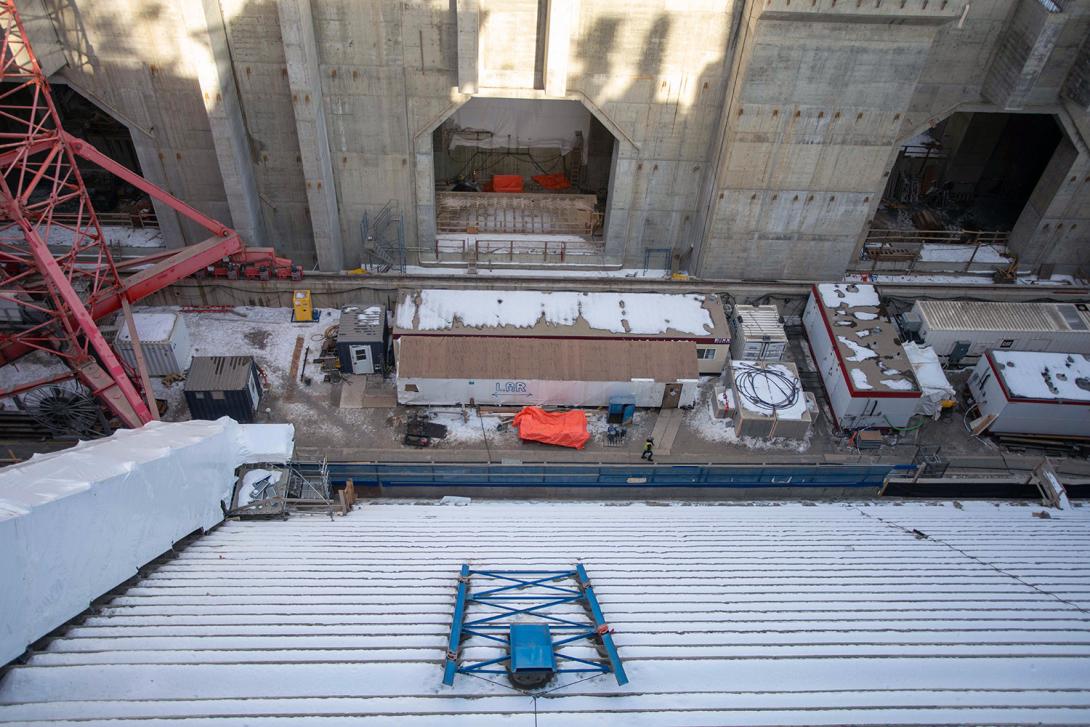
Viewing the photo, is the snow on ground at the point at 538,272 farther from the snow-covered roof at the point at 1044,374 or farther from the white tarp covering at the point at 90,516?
the white tarp covering at the point at 90,516

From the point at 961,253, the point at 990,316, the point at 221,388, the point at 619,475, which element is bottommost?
the point at 619,475

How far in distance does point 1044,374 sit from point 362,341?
26561 mm

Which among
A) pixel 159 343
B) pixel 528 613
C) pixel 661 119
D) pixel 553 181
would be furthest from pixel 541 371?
pixel 553 181

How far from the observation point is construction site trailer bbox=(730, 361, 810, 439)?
26.6m

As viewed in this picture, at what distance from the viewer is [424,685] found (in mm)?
11383

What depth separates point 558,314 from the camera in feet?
94.9

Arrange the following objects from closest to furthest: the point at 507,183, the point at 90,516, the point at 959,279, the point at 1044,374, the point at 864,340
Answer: the point at 90,516, the point at 1044,374, the point at 864,340, the point at 959,279, the point at 507,183

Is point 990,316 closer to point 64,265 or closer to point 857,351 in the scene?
point 857,351

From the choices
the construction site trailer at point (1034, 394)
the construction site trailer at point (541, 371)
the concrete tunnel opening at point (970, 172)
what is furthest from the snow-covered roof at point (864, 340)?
the concrete tunnel opening at point (970, 172)

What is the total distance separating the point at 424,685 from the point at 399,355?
659 inches

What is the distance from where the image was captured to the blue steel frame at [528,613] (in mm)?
11719

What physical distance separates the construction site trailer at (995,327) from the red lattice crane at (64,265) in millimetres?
29264

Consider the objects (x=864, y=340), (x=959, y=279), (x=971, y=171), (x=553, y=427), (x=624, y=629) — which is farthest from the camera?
(x=971, y=171)

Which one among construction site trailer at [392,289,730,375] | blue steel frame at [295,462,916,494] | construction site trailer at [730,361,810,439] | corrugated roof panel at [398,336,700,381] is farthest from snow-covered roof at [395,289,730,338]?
blue steel frame at [295,462,916,494]
